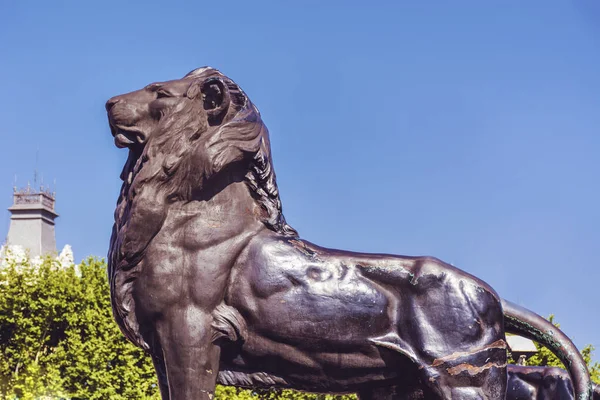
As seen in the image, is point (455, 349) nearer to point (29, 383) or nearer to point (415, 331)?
point (415, 331)

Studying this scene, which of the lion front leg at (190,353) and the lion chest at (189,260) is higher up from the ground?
the lion chest at (189,260)

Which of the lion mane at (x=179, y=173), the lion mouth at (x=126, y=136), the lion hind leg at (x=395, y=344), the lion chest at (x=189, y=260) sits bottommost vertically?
the lion hind leg at (x=395, y=344)

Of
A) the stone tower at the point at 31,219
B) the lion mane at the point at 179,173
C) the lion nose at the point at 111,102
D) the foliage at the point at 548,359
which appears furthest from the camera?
the stone tower at the point at 31,219

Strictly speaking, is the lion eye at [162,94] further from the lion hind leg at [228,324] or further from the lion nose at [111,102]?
the lion hind leg at [228,324]

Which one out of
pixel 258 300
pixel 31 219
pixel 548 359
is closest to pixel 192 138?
pixel 258 300

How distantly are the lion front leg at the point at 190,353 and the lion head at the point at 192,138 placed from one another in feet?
2.25

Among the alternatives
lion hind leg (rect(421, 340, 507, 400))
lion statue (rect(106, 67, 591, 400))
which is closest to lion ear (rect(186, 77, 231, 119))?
lion statue (rect(106, 67, 591, 400))

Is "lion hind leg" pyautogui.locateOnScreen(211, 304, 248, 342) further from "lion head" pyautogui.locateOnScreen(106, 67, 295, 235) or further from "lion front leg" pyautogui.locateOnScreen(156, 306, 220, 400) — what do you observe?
"lion head" pyautogui.locateOnScreen(106, 67, 295, 235)

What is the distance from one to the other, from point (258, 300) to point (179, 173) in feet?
2.82

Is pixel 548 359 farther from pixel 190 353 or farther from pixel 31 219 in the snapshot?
pixel 31 219

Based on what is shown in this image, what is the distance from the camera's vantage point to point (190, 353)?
441 cm

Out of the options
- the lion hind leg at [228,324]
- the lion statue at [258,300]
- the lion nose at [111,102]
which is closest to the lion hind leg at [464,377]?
the lion statue at [258,300]

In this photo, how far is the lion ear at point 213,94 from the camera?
4809 mm

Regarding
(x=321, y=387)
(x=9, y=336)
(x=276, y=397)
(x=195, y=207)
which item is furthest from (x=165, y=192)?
(x=9, y=336)
